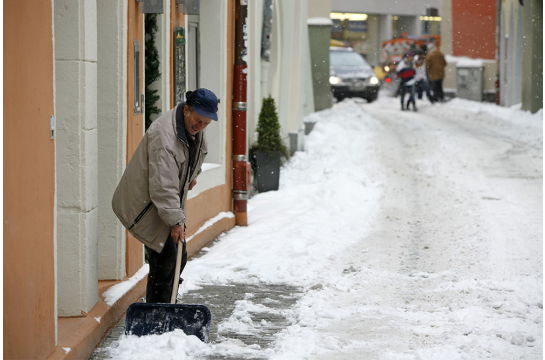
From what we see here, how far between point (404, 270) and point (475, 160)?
7067mm

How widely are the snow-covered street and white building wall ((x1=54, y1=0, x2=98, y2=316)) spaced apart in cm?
54

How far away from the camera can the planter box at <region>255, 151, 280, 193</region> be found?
10930 mm

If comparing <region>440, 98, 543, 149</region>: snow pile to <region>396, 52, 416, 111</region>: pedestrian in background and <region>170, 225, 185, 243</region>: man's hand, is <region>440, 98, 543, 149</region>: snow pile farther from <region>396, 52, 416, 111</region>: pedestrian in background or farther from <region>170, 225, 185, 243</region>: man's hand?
<region>170, 225, 185, 243</region>: man's hand

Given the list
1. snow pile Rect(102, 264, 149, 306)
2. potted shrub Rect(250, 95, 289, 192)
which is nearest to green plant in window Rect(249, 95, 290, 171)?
potted shrub Rect(250, 95, 289, 192)

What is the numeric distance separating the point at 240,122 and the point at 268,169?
69.0 inches

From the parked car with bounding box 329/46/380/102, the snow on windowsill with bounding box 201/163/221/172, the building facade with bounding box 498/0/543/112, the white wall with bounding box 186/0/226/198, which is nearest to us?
the snow on windowsill with bounding box 201/163/221/172

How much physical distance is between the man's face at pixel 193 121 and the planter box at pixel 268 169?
5956 millimetres

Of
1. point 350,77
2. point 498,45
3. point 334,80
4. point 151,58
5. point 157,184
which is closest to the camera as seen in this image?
point 157,184

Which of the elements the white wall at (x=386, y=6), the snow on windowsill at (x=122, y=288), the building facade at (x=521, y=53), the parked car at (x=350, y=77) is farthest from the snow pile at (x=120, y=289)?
the white wall at (x=386, y=6)

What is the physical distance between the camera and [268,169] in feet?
35.9

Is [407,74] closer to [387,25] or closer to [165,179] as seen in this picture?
[165,179]

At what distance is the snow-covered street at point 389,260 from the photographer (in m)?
4.91

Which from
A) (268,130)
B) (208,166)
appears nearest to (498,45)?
(268,130)

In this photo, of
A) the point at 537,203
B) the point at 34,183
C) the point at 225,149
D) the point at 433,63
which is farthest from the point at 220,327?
the point at 433,63
